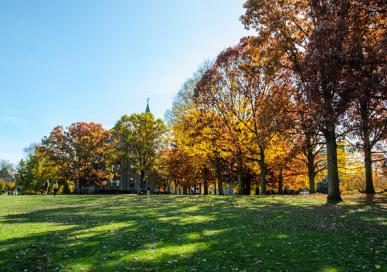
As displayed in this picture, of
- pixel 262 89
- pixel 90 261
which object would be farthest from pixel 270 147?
pixel 90 261

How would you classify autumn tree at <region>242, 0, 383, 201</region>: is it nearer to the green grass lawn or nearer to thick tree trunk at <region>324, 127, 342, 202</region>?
thick tree trunk at <region>324, 127, 342, 202</region>

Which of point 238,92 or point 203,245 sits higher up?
point 238,92

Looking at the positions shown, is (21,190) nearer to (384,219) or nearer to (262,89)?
(262,89)

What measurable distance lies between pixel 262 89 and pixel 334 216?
76.6 ft

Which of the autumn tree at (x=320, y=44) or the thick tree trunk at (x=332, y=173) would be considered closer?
the autumn tree at (x=320, y=44)

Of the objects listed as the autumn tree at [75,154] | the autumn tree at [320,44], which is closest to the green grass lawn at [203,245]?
the autumn tree at [320,44]

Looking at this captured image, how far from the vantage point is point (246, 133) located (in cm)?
4097

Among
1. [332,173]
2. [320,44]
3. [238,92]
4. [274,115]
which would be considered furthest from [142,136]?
[320,44]

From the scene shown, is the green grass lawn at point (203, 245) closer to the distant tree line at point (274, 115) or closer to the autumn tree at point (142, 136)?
the distant tree line at point (274, 115)

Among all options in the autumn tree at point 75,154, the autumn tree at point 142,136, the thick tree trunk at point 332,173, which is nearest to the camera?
the thick tree trunk at point 332,173

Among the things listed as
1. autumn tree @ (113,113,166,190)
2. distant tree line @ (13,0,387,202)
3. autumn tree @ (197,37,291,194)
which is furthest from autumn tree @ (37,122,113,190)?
autumn tree @ (197,37,291,194)

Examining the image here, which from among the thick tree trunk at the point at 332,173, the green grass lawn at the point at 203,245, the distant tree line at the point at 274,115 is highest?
the distant tree line at the point at 274,115

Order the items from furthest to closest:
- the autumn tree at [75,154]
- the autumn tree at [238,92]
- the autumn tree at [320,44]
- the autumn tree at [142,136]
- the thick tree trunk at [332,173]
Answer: the autumn tree at [75,154]
the autumn tree at [142,136]
the autumn tree at [238,92]
the thick tree trunk at [332,173]
the autumn tree at [320,44]

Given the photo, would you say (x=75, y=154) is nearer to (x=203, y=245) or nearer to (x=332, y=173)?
(x=332, y=173)
